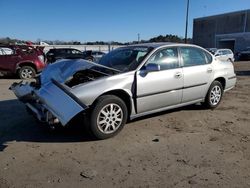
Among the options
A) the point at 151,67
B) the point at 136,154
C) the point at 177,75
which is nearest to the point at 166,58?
the point at 177,75

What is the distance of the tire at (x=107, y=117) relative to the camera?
5.05 m

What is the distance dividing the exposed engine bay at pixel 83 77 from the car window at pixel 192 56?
1993 millimetres

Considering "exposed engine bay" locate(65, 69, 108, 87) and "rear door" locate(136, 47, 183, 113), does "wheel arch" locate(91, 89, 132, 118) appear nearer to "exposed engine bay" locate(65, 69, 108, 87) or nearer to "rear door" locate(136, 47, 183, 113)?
"rear door" locate(136, 47, 183, 113)

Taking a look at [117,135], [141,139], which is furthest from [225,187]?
[117,135]

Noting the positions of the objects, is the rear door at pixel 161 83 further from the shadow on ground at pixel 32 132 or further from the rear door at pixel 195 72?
the shadow on ground at pixel 32 132

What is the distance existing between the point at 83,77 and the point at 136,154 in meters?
1.65

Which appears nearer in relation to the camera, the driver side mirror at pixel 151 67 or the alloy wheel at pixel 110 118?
the alloy wheel at pixel 110 118

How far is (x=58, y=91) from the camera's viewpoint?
4977 mm

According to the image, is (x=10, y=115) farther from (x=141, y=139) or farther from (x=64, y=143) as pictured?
(x=141, y=139)

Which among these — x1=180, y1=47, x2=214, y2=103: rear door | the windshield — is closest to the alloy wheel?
the windshield

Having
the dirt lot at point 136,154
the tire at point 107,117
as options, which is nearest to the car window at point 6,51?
the dirt lot at point 136,154

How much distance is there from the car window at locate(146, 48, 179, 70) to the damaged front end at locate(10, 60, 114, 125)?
114 centimetres

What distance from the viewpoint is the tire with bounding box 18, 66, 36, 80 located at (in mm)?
14548

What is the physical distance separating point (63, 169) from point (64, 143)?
1001 mm
